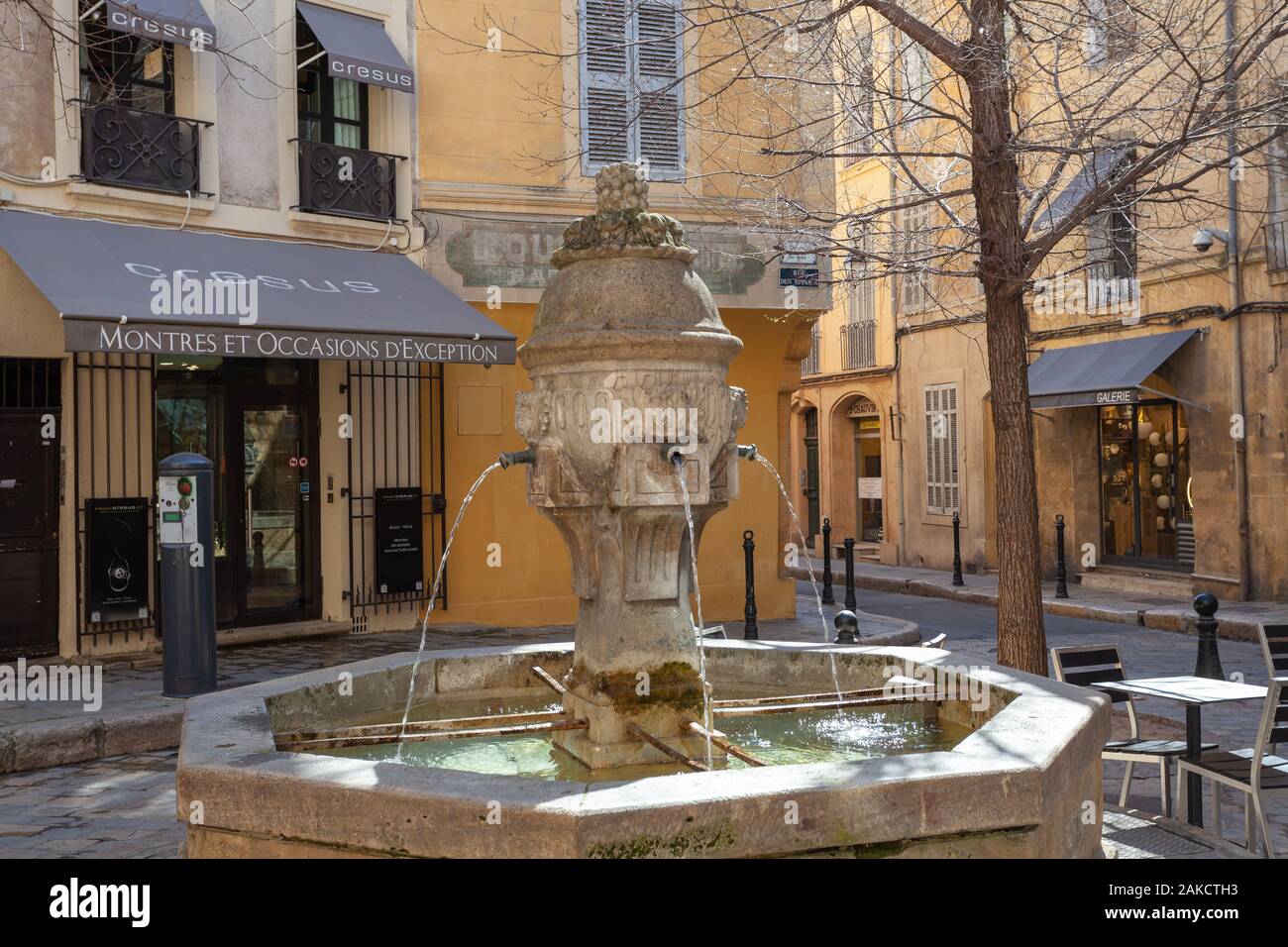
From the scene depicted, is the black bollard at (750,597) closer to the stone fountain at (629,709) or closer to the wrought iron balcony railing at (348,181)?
the wrought iron balcony railing at (348,181)

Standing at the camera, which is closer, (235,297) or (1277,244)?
(235,297)

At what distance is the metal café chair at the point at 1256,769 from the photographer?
528cm

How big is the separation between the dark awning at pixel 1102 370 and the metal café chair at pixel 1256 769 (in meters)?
10.3

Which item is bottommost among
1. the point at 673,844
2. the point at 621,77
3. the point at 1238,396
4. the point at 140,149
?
the point at 673,844

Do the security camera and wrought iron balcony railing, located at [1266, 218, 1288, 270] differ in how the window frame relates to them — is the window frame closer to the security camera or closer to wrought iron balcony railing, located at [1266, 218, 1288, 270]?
the security camera

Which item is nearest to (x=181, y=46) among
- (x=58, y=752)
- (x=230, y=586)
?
(x=230, y=586)

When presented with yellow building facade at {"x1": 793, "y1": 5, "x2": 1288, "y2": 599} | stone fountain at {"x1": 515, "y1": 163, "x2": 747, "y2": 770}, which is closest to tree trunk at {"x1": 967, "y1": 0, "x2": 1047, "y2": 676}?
yellow building facade at {"x1": 793, "y1": 5, "x2": 1288, "y2": 599}

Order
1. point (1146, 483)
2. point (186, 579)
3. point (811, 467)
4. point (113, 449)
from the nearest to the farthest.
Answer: point (186, 579) → point (113, 449) → point (1146, 483) → point (811, 467)

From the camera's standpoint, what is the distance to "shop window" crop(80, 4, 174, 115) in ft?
36.3

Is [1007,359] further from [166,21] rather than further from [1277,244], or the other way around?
[1277,244]

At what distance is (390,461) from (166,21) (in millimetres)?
4589

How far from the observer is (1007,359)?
8.09 m

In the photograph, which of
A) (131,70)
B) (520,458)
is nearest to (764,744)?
(520,458)

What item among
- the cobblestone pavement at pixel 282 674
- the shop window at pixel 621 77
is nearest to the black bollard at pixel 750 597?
the cobblestone pavement at pixel 282 674
